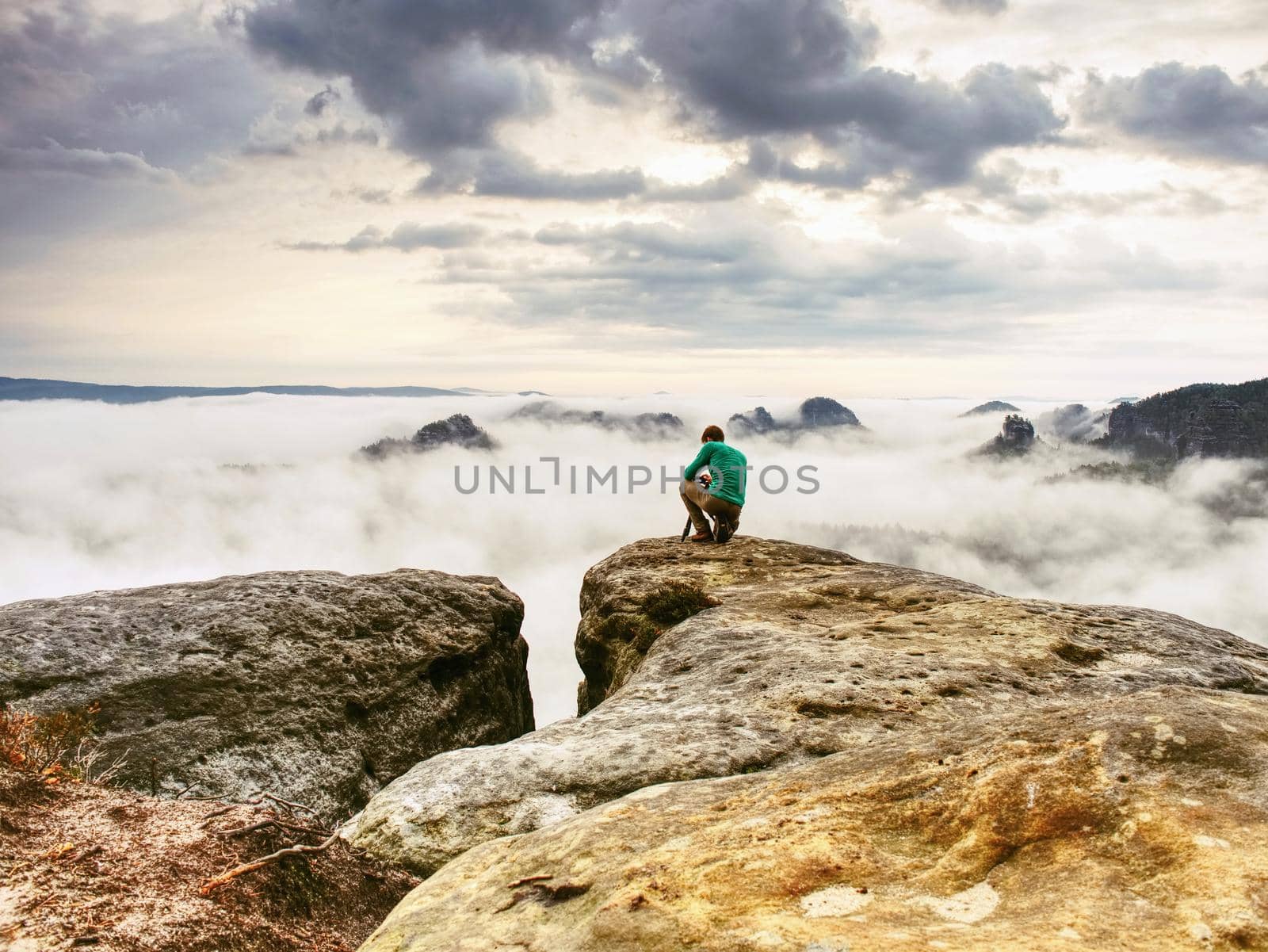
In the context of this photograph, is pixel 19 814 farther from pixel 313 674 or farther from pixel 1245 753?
pixel 1245 753

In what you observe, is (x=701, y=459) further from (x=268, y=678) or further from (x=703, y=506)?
(x=268, y=678)

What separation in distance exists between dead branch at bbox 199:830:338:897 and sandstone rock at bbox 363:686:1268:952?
4.57 ft

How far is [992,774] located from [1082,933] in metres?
1.70

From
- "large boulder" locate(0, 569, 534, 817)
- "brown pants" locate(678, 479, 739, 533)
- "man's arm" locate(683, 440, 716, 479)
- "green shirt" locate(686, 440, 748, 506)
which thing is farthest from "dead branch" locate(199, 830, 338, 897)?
"man's arm" locate(683, 440, 716, 479)

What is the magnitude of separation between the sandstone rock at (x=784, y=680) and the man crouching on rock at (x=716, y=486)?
3.63 m

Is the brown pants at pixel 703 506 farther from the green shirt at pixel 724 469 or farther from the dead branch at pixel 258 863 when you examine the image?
the dead branch at pixel 258 863

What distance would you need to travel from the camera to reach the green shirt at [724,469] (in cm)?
2242

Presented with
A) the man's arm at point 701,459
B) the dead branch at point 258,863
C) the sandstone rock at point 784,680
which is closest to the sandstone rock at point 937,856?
the sandstone rock at point 784,680

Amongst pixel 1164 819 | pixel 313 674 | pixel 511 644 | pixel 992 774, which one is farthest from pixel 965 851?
pixel 511 644

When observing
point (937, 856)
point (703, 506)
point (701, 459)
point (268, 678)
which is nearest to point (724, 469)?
point (701, 459)

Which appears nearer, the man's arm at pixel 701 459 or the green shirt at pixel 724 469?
the green shirt at pixel 724 469

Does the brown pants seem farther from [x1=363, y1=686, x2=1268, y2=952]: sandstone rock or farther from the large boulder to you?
[x1=363, y1=686, x2=1268, y2=952]: sandstone rock

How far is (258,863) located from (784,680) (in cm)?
678

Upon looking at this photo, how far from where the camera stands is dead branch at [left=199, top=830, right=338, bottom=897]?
650cm
